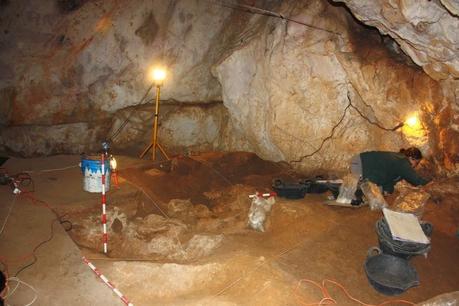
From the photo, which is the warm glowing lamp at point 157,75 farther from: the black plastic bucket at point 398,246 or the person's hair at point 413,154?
the black plastic bucket at point 398,246

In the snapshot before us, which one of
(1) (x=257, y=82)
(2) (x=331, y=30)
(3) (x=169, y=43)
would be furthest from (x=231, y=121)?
(2) (x=331, y=30)

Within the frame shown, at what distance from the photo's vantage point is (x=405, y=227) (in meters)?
5.25

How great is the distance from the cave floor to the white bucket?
202 mm

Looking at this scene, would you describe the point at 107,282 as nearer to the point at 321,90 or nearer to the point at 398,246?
the point at 398,246

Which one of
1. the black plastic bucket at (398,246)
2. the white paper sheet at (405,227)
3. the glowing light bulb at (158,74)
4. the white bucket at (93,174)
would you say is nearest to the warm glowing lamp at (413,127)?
the white paper sheet at (405,227)

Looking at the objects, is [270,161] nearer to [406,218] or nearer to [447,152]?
[447,152]

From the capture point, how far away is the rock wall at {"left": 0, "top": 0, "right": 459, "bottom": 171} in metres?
7.90

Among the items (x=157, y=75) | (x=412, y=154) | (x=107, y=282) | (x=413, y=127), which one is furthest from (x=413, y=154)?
(x=157, y=75)

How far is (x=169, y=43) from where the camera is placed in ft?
33.6

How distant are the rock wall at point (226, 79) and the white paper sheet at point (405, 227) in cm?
268

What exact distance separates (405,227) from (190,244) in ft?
11.3

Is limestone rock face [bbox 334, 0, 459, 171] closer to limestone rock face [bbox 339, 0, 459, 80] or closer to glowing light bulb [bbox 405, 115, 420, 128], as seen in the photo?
limestone rock face [bbox 339, 0, 459, 80]

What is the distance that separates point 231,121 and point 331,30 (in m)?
4.16

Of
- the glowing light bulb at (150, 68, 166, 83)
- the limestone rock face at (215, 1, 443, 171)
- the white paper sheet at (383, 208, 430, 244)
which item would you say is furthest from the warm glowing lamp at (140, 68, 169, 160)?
the white paper sheet at (383, 208, 430, 244)
